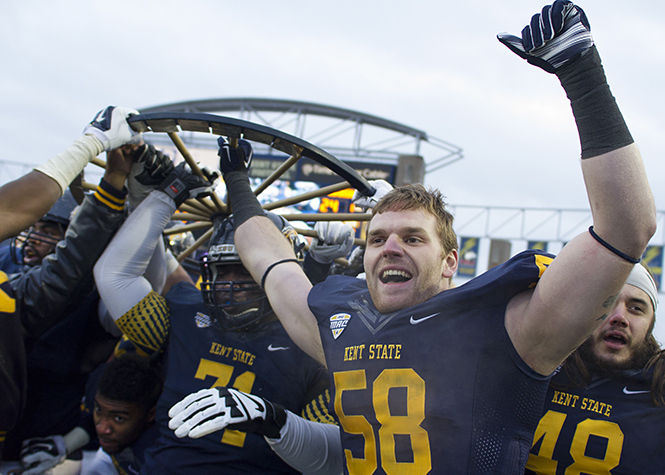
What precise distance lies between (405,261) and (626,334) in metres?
0.94

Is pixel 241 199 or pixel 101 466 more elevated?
pixel 241 199

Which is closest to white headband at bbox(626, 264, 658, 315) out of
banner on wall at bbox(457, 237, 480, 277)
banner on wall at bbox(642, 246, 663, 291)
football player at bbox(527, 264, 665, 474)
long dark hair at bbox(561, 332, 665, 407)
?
football player at bbox(527, 264, 665, 474)

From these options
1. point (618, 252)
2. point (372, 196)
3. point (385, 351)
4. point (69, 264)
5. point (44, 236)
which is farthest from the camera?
point (44, 236)

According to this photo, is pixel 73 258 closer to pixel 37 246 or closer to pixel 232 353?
pixel 37 246

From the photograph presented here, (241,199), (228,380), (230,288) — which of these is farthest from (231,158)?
(228,380)

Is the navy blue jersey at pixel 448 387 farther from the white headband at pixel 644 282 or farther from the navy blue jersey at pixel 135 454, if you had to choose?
the navy blue jersey at pixel 135 454

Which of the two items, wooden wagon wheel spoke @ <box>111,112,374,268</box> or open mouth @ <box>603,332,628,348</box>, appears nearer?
open mouth @ <box>603,332,628,348</box>

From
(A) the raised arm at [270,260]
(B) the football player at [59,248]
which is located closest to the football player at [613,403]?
(A) the raised arm at [270,260]

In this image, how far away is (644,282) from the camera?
2043 millimetres

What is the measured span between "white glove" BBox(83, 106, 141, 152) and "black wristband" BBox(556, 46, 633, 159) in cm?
183

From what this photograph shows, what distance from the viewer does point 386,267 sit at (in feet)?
5.48

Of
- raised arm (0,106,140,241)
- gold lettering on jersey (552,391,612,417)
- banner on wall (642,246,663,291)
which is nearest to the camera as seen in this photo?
gold lettering on jersey (552,391,612,417)

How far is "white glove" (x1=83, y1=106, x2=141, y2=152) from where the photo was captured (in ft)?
7.55

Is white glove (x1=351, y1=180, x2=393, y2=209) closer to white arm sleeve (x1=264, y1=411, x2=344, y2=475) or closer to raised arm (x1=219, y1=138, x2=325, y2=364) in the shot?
raised arm (x1=219, y1=138, x2=325, y2=364)
